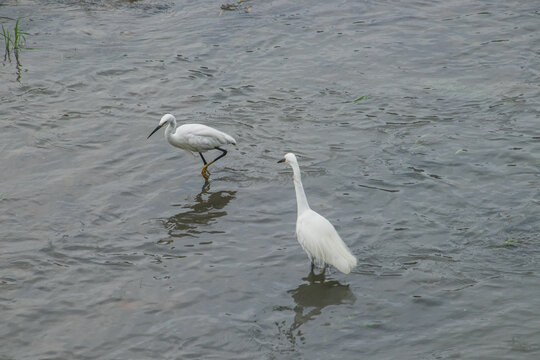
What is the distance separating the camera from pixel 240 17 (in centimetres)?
1443

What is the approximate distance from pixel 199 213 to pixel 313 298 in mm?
2288

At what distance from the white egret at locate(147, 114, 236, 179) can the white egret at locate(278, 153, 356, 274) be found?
2.17 meters

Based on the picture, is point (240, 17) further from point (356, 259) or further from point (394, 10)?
point (356, 259)

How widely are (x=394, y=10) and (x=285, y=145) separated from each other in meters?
6.12

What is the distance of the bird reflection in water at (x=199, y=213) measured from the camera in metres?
8.21

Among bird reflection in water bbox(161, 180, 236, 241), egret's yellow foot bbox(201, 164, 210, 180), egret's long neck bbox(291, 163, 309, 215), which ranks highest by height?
egret's long neck bbox(291, 163, 309, 215)

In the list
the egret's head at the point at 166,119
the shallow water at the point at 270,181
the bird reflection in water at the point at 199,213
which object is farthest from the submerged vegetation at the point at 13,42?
the bird reflection in water at the point at 199,213

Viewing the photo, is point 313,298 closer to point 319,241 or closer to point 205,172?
point 319,241

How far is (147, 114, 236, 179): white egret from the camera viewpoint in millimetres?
9250

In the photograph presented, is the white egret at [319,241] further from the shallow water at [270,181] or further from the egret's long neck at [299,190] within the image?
the shallow water at [270,181]

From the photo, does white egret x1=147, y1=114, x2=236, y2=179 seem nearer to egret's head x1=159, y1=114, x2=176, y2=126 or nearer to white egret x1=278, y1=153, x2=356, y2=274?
egret's head x1=159, y1=114, x2=176, y2=126

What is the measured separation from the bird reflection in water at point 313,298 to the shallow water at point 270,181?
0.07 ft

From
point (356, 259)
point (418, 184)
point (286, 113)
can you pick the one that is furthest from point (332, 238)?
point (286, 113)

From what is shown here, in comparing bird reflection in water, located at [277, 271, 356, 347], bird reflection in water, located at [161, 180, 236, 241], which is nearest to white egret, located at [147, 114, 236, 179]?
bird reflection in water, located at [161, 180, 236, 241]
